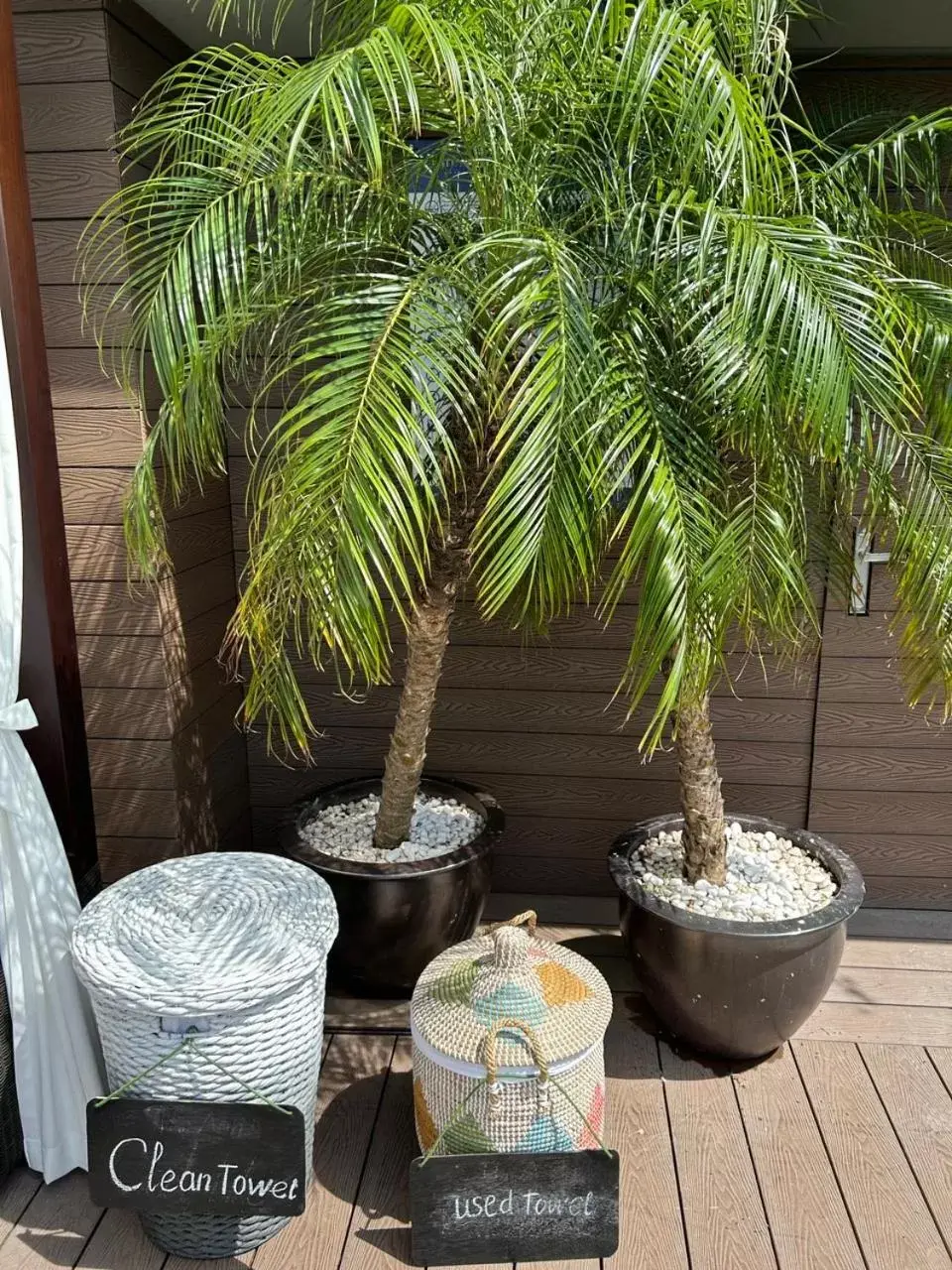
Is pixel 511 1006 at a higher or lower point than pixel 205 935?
lower

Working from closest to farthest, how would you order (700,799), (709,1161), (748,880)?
1. (709,1161)
2. (700,799)
3. (748,880)

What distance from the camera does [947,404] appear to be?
1.54 meters

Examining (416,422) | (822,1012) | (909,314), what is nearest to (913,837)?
(822,1012)

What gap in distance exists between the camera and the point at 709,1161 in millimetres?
1639

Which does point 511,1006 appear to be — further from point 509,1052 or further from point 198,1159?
point 198,1159

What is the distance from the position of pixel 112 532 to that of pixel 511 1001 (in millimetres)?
1237

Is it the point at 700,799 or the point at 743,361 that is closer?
the point at 743,361

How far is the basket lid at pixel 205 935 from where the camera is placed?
4.48 ft

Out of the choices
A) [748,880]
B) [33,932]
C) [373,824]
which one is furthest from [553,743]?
[33,932]

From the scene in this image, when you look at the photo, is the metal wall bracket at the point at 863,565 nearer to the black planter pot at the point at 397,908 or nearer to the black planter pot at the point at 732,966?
the black planter pot at the point at 732,966

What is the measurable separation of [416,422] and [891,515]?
0.83 m

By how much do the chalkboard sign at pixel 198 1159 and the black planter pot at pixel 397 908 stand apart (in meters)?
0.55

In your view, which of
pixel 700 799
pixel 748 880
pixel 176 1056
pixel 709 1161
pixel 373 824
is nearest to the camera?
pixel 176 1056

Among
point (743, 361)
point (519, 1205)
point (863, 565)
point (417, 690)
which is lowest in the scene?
point (519, 1205)
